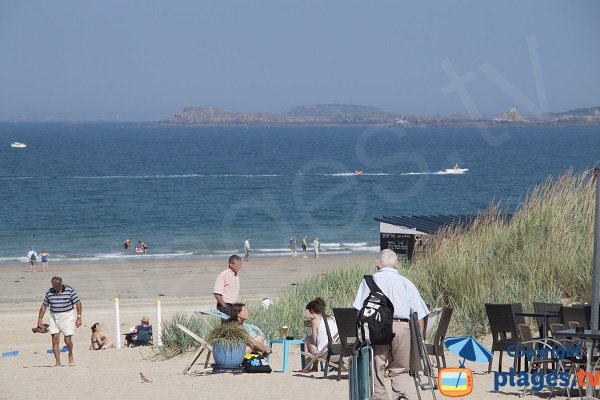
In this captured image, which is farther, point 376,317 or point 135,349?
point 135,349

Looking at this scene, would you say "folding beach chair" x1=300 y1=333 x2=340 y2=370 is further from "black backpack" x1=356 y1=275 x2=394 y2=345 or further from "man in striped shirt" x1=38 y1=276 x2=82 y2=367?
"man in striped shirt" x1=38 y1=276 x2=82 y2=367

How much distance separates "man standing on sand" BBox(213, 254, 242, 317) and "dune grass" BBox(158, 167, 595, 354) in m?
1.80

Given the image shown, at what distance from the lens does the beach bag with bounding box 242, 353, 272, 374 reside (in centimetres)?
1101

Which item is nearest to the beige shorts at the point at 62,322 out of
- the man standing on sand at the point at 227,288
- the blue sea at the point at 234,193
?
the man standing on sand at the point at 227,288

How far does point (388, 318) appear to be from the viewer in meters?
7.78

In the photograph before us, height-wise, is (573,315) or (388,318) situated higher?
(388,318)

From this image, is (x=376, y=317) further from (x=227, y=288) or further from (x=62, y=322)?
(x=62, y=322)

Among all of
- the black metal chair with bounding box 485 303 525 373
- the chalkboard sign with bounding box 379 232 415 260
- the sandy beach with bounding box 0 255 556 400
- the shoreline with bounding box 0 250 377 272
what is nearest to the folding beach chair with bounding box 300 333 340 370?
the sandy beach with bounding box 0 255 556 400

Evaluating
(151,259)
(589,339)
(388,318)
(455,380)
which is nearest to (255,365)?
(388,318)

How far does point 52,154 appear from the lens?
13088cm

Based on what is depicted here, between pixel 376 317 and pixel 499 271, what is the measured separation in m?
6.39

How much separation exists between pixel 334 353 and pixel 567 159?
339ft

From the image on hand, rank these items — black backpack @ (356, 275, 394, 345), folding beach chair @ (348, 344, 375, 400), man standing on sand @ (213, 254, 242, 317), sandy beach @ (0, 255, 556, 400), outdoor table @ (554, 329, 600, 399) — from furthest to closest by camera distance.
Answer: man standing on sand @ (213, 254, 242, 317)
sandy beach @ (0, 255, 556, 400)
outdoor table @ (554, 329, 600, 399)
black backpack @ (356, 275, 394, 345)
folding beach chair @ (348, 344, 375, 400)

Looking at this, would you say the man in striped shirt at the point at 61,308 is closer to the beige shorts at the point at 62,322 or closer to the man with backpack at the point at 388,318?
the beige shorts at the point at 62,322
